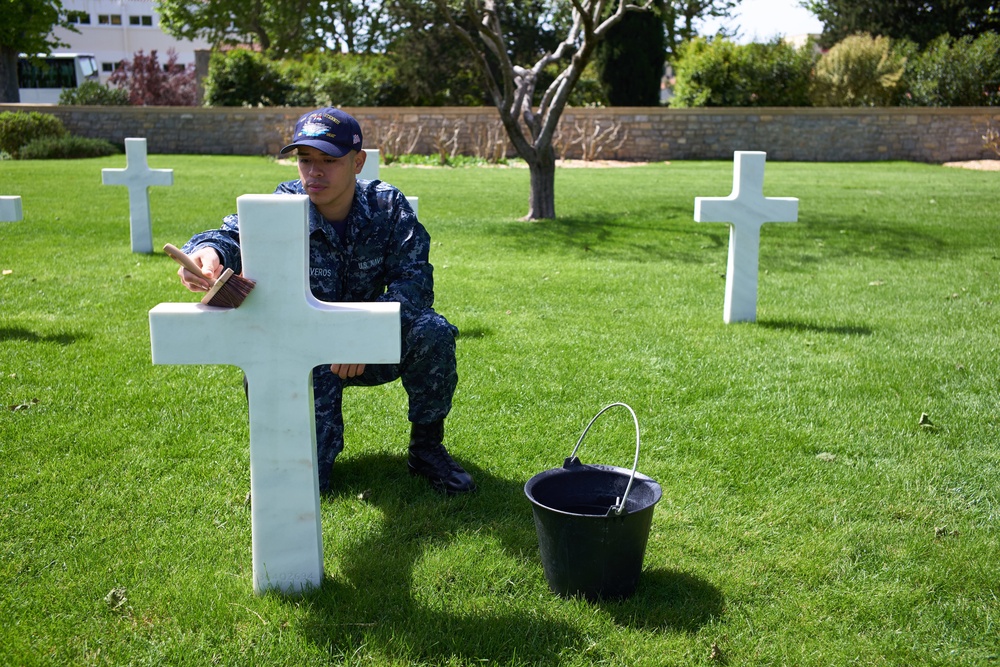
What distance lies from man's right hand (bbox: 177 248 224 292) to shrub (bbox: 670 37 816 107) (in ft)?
91.6

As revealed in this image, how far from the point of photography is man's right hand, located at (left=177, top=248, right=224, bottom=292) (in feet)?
8.67

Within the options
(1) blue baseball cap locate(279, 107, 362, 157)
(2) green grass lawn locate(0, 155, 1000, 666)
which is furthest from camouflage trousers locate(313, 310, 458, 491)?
(1) blue baseball cap locate(279, 107, 362, 157)

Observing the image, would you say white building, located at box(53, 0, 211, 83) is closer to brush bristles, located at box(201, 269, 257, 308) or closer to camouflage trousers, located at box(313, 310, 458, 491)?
camouflage trousers, located at box(313, 310, 458, 491)

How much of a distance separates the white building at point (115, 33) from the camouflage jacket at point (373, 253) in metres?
64.8

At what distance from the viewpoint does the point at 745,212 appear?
6352 mm

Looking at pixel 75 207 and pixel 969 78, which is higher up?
pixel 969 78

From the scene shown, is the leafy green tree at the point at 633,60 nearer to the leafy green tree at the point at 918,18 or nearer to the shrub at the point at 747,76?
the shrub at the point at 747,76

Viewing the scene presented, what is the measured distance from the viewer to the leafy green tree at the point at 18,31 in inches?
1167

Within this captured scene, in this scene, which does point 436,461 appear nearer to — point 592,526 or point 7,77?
point 592,526

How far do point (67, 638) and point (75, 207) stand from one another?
1162 cm

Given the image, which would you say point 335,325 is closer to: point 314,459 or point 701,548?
point 314,459

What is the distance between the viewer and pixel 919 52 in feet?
106

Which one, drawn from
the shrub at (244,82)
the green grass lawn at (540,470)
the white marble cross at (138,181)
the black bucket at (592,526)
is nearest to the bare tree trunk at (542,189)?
the green grass lawn at (540,470)

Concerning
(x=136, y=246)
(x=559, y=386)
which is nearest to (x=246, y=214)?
(x=559, y=386)
